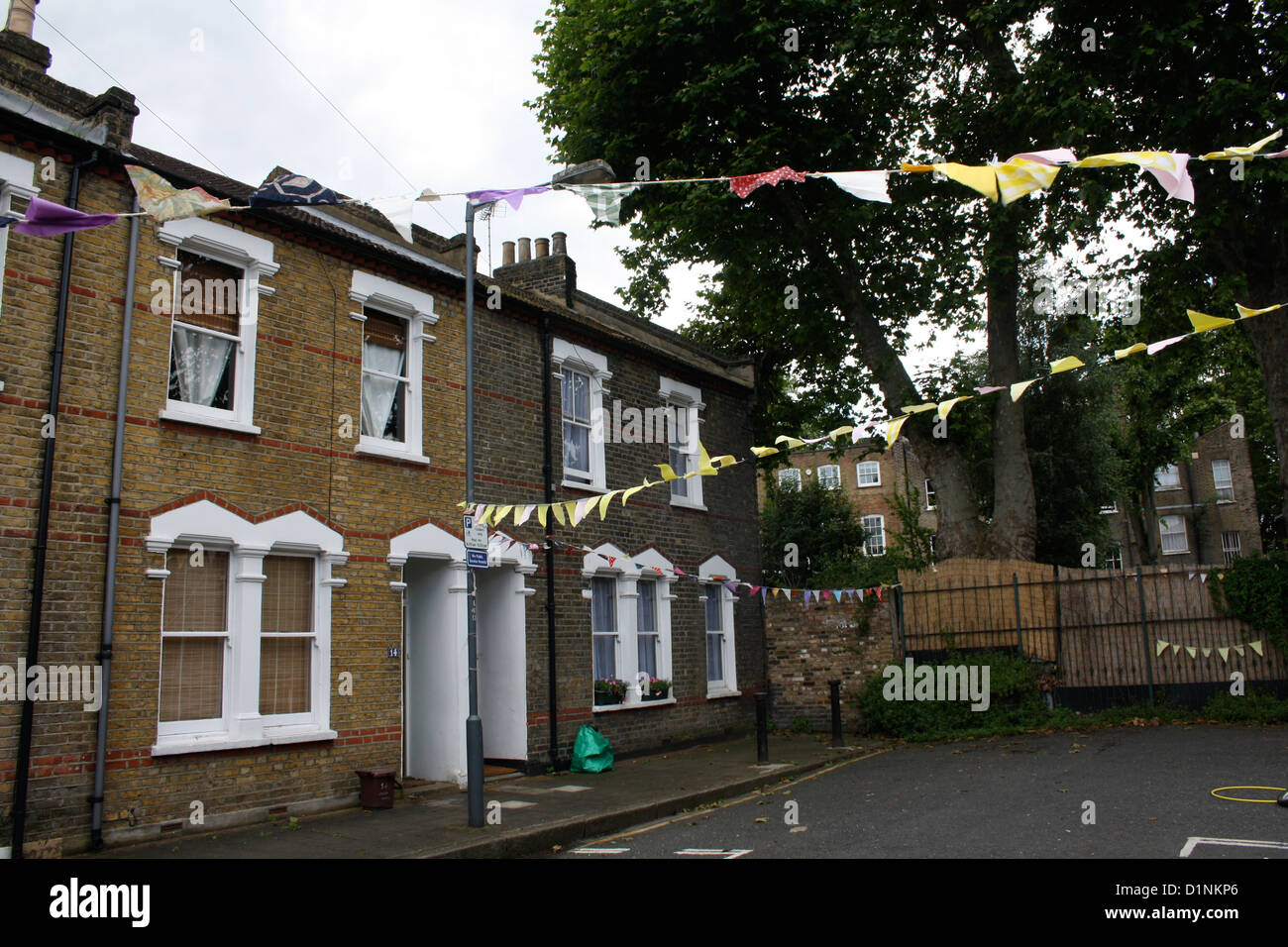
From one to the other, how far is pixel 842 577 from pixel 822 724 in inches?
134

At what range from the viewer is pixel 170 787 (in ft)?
29.0

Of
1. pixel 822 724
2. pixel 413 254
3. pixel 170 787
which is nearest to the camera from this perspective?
pixel 170 787

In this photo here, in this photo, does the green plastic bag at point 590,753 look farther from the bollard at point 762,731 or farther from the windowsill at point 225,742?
the windowsill at point 225,742

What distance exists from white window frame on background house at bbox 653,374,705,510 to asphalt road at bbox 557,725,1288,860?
5.95 metres

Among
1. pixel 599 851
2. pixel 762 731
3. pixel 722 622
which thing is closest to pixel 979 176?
pixel 599 851

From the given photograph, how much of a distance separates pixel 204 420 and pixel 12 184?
265 centimetres

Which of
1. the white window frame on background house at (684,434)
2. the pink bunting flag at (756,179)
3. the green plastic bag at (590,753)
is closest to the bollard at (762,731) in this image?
the green plastic bag at (590,753)

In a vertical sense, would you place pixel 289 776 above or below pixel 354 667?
below

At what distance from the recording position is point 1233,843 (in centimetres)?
714

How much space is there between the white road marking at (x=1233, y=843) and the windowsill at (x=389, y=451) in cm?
897

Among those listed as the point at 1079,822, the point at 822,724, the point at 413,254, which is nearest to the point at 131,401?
the point at 413,254

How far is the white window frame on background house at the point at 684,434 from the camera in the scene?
56.7 ft

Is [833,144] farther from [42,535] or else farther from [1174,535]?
[1174,535]

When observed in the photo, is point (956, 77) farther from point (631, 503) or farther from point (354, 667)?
point (354, 667)
